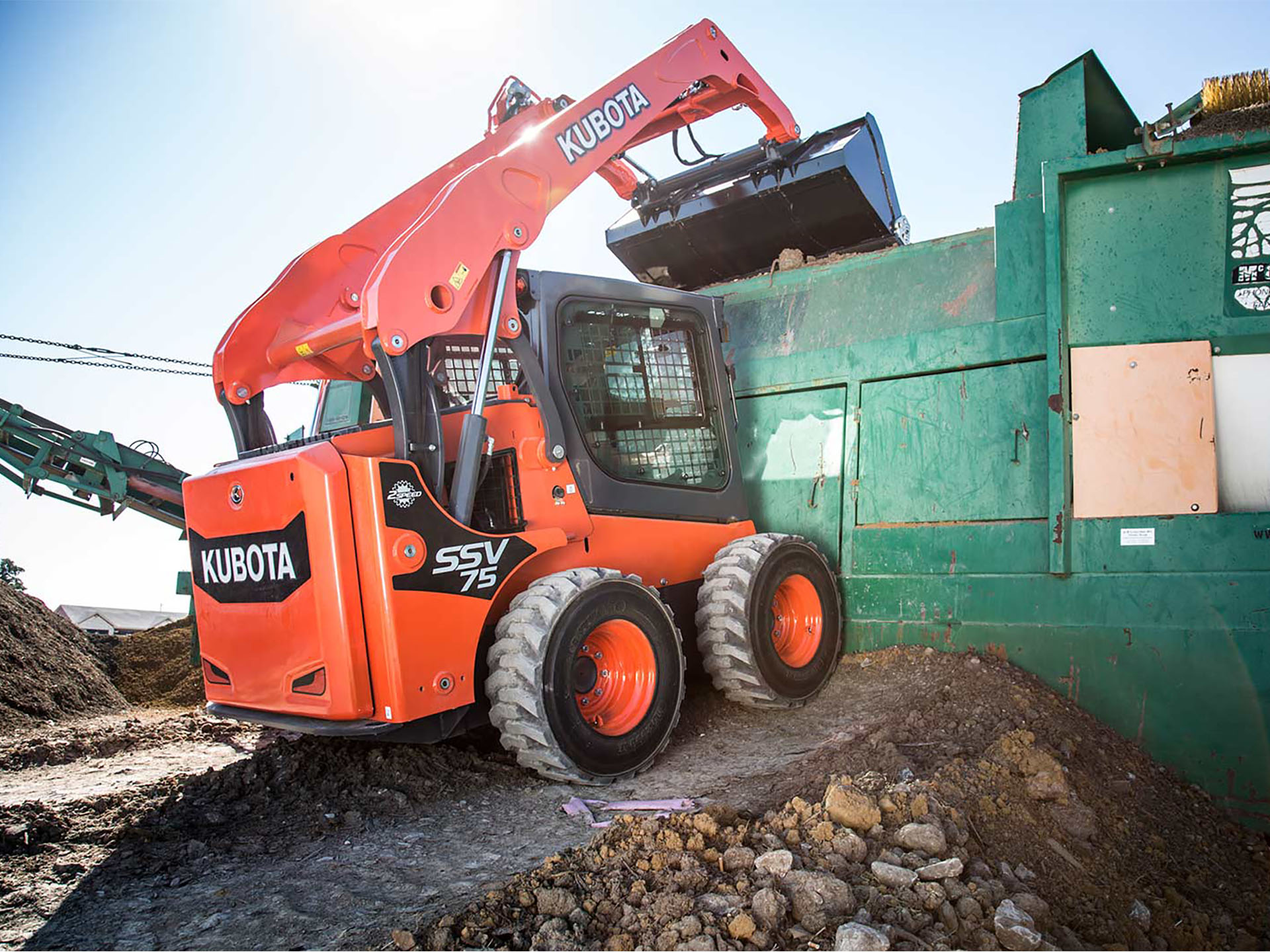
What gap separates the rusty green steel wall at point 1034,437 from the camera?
399 centimetres

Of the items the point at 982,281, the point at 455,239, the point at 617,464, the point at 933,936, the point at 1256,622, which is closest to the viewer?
the point at 933,936

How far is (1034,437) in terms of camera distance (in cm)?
453

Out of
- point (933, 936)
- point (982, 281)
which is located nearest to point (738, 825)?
point (933, 936)

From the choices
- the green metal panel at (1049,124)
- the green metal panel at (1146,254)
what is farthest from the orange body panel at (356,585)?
the green metal panel at (1049,124)

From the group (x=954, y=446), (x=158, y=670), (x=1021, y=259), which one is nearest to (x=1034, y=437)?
(x=954, y=446)

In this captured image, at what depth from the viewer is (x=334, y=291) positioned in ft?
13.9

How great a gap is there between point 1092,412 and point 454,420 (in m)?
2.96

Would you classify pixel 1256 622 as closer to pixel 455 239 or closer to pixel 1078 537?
pixel 1078 537

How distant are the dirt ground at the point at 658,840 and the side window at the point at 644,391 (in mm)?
1287

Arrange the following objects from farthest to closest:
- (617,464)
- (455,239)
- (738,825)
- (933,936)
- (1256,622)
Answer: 1. (617,464)
2. (1256,622)
3. (455,239)
4. (738,825)
5. (933,936)

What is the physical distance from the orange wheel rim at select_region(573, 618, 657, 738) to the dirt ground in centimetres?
27

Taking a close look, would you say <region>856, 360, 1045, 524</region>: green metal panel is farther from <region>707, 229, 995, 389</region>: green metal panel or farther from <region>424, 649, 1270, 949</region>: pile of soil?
<region>424, 649, 1270, 949</region>: pile of soil

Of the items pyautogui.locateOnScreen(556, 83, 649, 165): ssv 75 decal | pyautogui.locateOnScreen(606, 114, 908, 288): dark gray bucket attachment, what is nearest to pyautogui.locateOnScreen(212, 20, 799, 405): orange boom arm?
pyautogui.locateOnScreen(556, 83, 649, 165): ssv 75 decal

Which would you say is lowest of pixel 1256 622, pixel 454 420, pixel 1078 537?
pixel 1256 622
